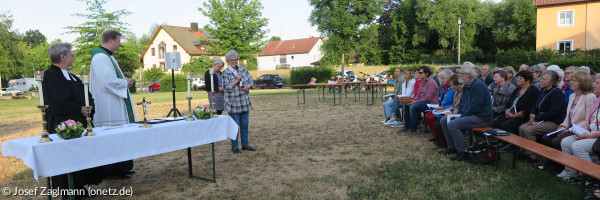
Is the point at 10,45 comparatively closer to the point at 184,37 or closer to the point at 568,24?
the point at 184,37

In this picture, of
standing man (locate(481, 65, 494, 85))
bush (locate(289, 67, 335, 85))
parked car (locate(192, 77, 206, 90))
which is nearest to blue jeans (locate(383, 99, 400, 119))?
standing man (locate(481, 65, 494, 85))

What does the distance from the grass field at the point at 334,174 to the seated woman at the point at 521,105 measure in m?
0.53

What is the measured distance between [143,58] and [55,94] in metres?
54.2

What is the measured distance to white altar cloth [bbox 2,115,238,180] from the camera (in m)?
3.07

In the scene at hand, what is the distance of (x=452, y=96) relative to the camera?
23.2 ft

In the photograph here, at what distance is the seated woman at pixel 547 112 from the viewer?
16.8 ft

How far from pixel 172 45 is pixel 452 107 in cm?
4815

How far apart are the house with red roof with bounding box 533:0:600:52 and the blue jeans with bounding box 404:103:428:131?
2405cm

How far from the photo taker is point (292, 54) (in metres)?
58.2

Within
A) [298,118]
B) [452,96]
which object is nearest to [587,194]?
[452,96]

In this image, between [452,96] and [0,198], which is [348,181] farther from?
[0,198]

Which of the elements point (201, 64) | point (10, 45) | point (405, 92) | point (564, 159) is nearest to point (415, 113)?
point (405, 92)

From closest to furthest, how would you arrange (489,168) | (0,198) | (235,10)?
(0,198), (489,168), (235,10)

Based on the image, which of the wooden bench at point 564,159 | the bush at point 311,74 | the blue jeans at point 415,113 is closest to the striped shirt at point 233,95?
the blue jeans at point 415,113
